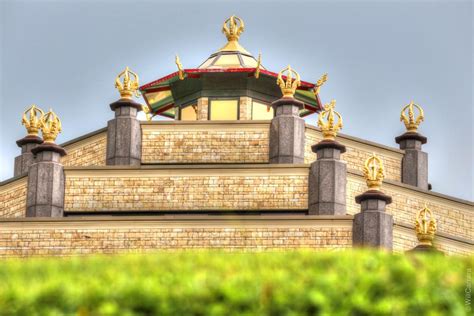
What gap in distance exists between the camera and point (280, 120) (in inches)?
1640

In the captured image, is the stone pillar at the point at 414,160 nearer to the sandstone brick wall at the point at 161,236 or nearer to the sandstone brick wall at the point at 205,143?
the sandstone brick wall at the point at 205,143

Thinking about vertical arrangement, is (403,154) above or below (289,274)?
above

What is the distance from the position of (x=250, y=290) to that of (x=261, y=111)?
3018 cm

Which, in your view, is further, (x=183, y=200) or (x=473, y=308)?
(x=183, y=200)

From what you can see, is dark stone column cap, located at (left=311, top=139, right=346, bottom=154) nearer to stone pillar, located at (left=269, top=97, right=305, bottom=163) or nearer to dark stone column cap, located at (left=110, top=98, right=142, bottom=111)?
stone pillar, located at (left=269, top=97, right=305, bottom=163)

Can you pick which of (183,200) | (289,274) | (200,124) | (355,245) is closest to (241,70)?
(200,124)

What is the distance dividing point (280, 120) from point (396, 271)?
25.1 m

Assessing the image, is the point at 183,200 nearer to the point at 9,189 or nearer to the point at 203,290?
the point at 9,189

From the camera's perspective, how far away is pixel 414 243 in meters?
39.0

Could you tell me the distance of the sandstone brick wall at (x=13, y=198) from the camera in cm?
4119

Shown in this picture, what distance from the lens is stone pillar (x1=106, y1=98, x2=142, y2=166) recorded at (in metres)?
41.9

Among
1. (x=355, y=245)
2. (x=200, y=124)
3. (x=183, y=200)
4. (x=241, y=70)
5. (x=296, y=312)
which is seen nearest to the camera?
(x=296, y=312)

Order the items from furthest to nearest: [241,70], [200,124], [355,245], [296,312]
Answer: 1. [241,70]
2. [200,124]
3. [355,245]
4. [296,312]

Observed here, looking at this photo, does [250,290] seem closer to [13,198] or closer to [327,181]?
[327,181]
